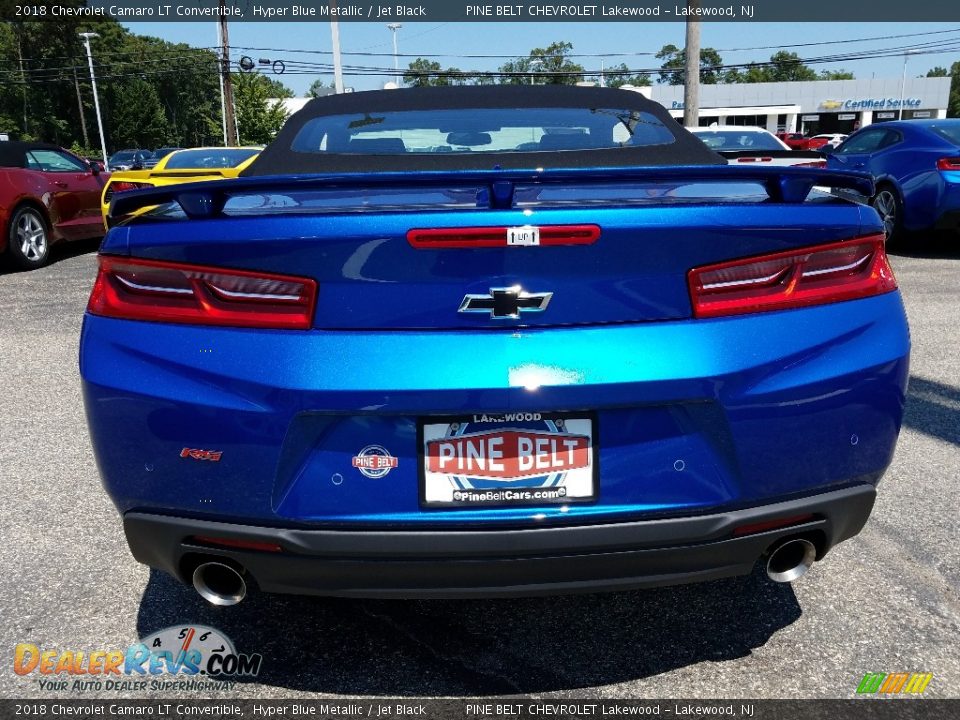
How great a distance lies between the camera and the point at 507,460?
5.96 ft

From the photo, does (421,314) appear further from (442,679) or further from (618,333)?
(442,679)

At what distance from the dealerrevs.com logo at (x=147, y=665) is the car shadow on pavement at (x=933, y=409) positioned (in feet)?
10.7

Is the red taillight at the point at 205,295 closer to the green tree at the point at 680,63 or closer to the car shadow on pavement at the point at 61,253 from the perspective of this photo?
the car shadow on pavement at the point at 61,253

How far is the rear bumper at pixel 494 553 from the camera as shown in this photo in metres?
1.80

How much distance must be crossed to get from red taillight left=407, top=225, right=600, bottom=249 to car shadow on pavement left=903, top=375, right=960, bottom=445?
292 centimetres

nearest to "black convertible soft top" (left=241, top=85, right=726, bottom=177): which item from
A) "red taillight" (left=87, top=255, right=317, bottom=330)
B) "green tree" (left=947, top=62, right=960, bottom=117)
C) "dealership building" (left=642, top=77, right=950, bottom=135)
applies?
"red taillight" (left=87, top=255, right=317, bottom=330)

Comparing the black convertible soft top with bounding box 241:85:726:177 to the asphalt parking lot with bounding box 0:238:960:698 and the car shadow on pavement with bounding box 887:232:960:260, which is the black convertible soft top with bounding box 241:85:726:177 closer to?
the asphalt parking lot with bounding box 0:238:960:698

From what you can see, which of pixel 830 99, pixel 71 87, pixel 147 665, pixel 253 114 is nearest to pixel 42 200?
pixel 147 665

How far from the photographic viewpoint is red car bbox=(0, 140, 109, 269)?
9.19 meters

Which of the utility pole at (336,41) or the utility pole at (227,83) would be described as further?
the utility pole at (227,83)

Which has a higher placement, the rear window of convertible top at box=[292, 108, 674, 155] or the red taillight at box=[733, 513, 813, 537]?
the rear window of convertible top at box=[292, 108, 674, 155]

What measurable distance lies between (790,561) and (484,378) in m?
0.93

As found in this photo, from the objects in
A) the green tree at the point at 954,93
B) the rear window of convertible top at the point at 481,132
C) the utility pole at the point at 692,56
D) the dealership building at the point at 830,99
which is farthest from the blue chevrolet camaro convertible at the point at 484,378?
the green tree at the point at 954,93

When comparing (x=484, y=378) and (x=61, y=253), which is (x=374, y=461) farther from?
(x=61, y=253)
